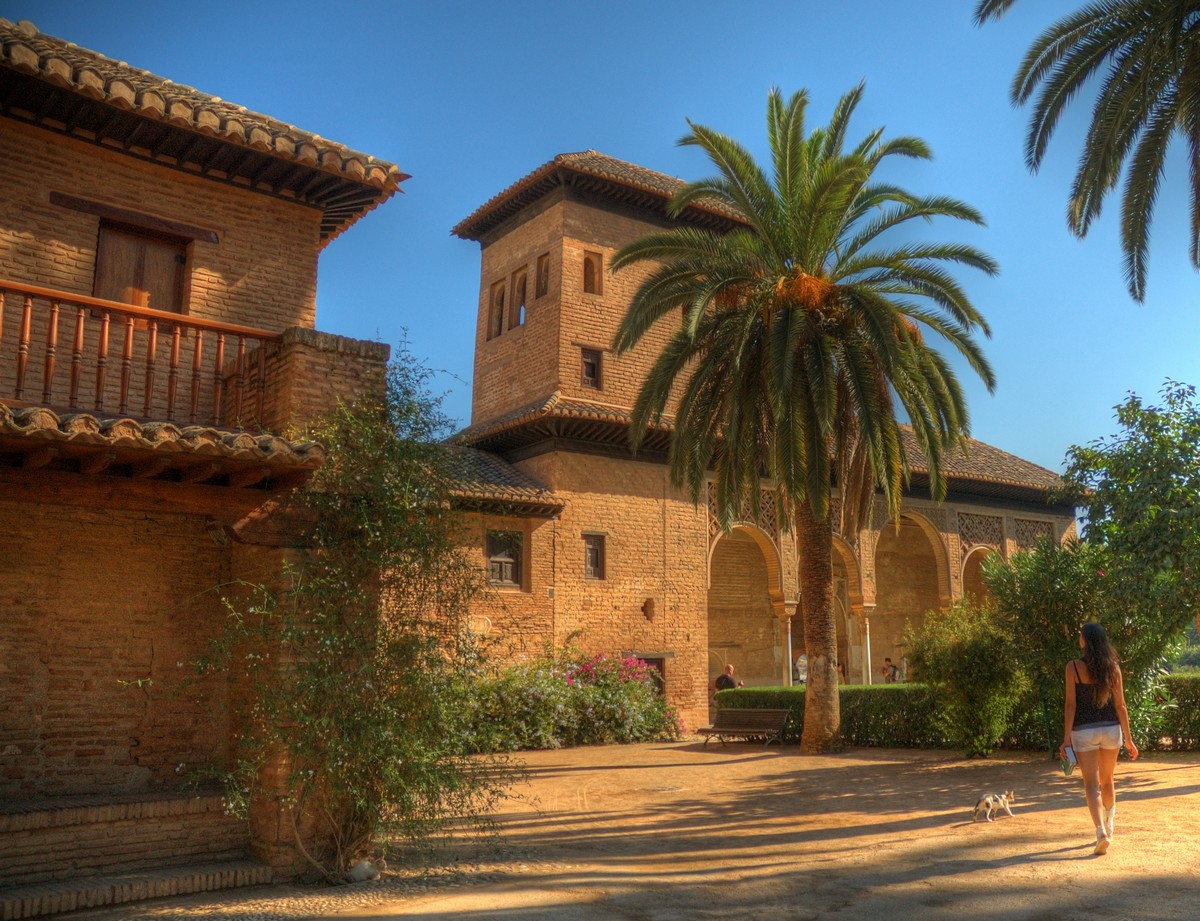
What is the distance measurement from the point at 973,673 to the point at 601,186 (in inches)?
496

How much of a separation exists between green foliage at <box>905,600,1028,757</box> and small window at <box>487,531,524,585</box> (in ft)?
23.8

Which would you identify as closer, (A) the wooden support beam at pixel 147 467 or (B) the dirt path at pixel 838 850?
(B) the dirt path at pixel 838 850

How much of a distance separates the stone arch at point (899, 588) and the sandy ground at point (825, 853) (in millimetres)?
17414

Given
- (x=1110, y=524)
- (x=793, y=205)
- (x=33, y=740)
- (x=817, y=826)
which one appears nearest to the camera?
(x=33, y=740)

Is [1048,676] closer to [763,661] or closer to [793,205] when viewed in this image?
[793,205]

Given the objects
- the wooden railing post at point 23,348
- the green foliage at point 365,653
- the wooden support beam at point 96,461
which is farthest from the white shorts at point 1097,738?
the wooden railing post at point 23,348

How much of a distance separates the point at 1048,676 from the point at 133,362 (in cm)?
1038

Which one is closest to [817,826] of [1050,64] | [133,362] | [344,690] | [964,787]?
[964,787]

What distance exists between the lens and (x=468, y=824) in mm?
8898

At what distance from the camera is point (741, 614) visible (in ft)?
88.3

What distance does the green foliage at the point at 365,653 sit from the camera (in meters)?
6.43

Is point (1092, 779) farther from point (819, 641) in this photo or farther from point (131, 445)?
point (819, 641)

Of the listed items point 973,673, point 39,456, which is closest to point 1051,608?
point 973,673

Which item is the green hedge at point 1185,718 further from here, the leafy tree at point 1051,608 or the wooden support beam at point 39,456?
the wooden support beam at point 39,456
